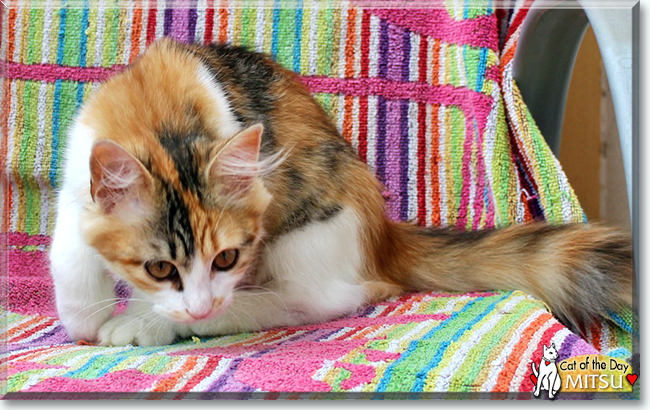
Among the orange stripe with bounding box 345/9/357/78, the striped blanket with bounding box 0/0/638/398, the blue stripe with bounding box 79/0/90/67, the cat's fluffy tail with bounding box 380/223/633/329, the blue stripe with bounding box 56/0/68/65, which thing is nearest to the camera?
the cat's fluffy tail with bounding box 380/223/633/329

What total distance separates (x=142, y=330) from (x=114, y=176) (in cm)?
38

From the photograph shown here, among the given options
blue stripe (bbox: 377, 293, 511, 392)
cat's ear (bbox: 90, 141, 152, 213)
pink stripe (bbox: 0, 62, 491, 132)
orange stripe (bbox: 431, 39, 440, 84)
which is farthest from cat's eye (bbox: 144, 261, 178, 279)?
orange stripe (bbox: 431, 39, 440, 84)

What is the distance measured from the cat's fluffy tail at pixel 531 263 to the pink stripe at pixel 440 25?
0.65 metres

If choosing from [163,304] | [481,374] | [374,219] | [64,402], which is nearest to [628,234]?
[481,374]

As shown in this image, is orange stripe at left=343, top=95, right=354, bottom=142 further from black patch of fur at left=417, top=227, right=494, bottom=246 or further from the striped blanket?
black patch of fur at left=417, top=227, right=494, bottom=246

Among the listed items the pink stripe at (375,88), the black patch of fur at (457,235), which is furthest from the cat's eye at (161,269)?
the pink stripe at (375,88)

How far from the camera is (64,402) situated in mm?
1036

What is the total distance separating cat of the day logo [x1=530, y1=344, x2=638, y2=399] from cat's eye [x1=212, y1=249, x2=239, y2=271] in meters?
0.56

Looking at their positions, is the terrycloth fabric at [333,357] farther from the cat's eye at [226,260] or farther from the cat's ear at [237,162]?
the cat's ear at [237,162]

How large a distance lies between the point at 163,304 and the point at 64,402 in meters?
0.25

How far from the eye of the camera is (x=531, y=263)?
160 cm

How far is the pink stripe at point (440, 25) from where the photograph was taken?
203 centimetres

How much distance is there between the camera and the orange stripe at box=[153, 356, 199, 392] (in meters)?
1.05

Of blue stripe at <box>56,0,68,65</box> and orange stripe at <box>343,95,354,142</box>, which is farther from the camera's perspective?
orange stripe at <box>343,95,354,142</box>
